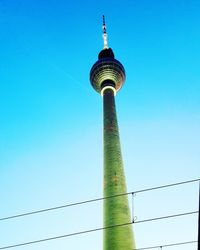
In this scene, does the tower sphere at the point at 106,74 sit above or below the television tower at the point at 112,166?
above

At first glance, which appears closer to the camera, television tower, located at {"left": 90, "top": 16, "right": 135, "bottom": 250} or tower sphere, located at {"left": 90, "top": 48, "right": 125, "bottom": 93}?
television tower, located at {"left": 90, "top": 16, "right": 135, "bottom": 250}

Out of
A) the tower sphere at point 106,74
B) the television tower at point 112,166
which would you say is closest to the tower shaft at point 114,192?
the television tower at point 112,166

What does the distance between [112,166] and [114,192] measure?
8.44 feet

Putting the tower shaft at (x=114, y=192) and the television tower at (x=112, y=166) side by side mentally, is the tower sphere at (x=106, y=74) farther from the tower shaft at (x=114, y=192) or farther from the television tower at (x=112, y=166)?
the tower shaft at (x=114, y=192)

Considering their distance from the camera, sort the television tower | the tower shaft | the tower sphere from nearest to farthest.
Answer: the tower shaft, the television tower, the tower sphere

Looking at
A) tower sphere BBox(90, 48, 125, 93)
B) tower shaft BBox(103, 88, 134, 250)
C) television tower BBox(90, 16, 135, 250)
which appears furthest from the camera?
tower sphere BBox(90, 48, 125, 93)

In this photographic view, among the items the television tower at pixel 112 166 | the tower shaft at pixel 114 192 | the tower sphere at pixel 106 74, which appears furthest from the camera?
the tower sphere at pixel 106 74

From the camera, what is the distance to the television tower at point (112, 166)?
956 inches

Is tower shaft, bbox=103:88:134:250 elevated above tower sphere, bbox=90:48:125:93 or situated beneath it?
situated beneath

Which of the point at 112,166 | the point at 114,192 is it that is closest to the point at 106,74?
the point at 112,166

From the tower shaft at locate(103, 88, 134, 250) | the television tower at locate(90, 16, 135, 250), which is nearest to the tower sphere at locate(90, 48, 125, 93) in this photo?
the television tower at locate(90, 16, 135, 250)

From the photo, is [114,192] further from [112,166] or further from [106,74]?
[106,74]

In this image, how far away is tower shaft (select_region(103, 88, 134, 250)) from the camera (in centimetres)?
2409

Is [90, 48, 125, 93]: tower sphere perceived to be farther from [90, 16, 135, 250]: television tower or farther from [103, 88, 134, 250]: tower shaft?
[103, 88, 134, 250]: tower shaft
